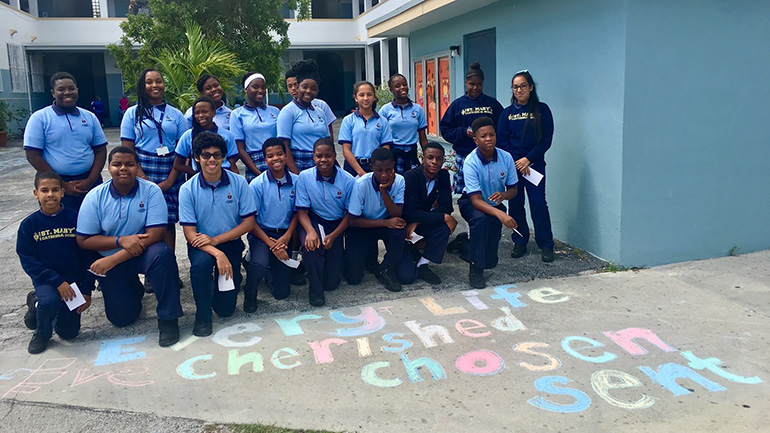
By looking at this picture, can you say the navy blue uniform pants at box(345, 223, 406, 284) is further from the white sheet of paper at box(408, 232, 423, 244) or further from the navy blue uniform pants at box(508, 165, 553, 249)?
the navy blue uniform pants at box(508, 165, 553, 249)

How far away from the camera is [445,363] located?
3.92m

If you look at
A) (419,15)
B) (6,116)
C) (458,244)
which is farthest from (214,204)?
(6,116)

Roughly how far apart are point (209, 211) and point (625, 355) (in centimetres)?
299

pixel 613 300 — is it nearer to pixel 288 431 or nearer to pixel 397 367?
pixel 397 367

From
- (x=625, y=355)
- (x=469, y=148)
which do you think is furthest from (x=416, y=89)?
(x=625, y=355)

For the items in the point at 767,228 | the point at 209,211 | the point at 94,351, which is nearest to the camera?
the point at 94,351

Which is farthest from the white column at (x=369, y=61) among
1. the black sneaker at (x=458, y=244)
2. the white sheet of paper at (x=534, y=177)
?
the white sheet of paper at (x=534, y=177)

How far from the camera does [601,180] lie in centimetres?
588

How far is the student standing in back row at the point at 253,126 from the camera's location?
576 cm

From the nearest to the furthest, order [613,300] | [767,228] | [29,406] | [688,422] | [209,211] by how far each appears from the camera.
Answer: [688,422]
[29,406]
[209,211]
[613,300]
[767,228]

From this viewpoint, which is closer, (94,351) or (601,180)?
(94,351)

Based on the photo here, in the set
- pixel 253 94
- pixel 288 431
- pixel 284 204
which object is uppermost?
pixel 253 94

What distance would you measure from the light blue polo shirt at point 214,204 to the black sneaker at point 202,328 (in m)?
0.65

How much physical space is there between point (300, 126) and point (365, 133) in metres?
0.61
